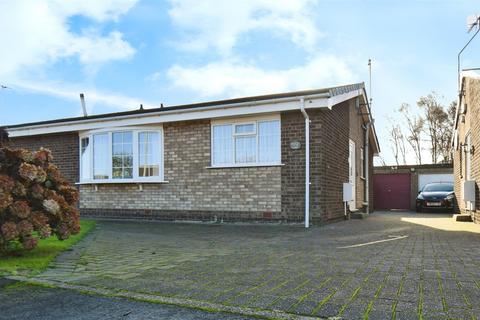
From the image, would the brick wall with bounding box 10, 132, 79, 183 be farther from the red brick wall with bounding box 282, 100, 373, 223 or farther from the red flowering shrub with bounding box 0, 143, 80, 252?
the red flowering shrub with bounding box 0, 143, 80, 252

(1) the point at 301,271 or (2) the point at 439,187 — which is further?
(2) the point at 439,187

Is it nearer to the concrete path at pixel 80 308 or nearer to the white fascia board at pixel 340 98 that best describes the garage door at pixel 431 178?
the white fascia board at pixel 340 98

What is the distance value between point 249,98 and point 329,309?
319 inches

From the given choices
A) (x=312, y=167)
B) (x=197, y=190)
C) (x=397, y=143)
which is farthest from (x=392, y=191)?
(x=197, y=190)

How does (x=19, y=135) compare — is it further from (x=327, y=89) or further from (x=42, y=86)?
(x=327, y=89)

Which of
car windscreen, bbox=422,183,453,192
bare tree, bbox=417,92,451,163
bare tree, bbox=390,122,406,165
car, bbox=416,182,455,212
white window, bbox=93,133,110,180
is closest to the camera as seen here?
white window, bbox=93,133,110,180

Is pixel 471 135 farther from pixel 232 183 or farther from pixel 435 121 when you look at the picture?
pixel 435 121

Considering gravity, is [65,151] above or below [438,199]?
above

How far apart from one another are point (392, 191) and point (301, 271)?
21.9 meters

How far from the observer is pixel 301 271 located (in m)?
4.74

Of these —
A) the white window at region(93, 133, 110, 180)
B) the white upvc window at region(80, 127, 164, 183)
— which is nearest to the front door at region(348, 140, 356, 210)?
the white upvc window at region(80, 127, 164, 183)

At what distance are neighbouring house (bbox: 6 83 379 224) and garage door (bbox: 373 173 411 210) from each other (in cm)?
1116

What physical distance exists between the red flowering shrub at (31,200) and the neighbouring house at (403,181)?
2154 cm

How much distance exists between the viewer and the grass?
5.03m
